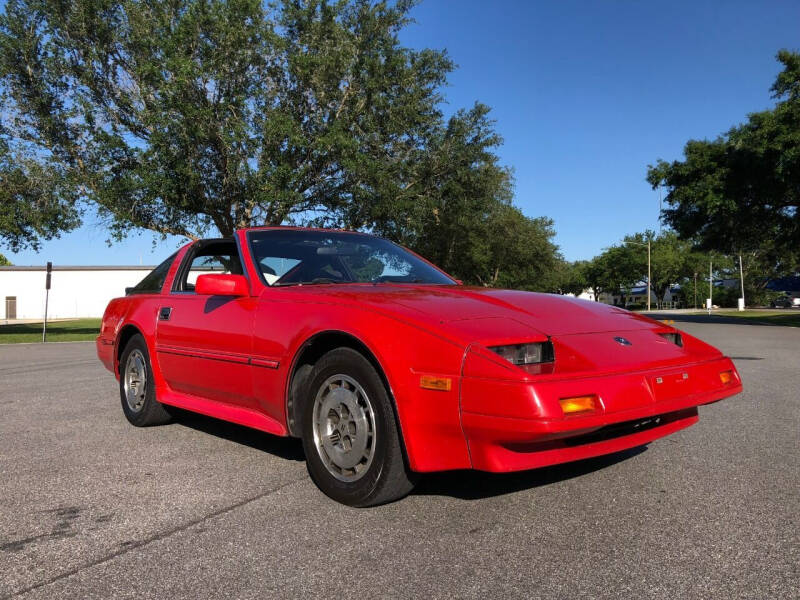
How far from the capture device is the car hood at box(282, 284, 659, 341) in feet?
9.95

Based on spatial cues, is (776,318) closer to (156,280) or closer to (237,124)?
(237,124)

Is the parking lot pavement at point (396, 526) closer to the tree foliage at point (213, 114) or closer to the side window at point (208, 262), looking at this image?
the side window at point (208, 262)

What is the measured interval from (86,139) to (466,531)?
21264mm

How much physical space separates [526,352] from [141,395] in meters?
3.54

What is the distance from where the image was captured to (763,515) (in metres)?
3.00

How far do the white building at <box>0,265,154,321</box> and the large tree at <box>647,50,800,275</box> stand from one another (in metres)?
44.3

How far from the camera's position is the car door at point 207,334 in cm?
393

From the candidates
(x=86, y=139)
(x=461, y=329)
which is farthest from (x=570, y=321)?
(x=86, y=139)

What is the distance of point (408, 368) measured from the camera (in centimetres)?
293

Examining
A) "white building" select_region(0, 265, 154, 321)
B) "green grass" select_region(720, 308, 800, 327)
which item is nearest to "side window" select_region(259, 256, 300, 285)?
"green grass" select_region(720, 308, 800, 327)

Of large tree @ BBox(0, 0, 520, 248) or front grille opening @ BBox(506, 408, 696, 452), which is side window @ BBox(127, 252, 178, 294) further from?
large tree @ BBox(0, 0, 520, 248)

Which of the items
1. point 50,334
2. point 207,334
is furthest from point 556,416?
point 50,334

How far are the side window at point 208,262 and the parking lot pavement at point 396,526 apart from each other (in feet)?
3.92

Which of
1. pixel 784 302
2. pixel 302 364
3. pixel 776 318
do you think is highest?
pixel 784 302
